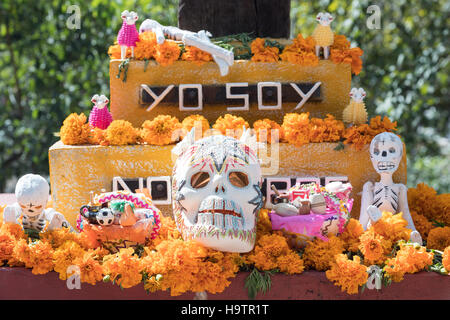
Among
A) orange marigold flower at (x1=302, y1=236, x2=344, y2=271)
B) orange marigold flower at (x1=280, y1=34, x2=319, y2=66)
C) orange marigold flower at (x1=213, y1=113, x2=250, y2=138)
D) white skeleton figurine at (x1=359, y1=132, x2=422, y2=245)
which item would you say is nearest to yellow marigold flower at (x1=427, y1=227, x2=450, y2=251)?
white skeleton figurine at (x1=359, y1=132, x2=422, y2=245)

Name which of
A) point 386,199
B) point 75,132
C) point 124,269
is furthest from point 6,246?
point 386,199

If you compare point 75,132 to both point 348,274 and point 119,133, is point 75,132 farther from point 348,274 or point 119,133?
point 348,274

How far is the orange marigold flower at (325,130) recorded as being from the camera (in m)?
3.99

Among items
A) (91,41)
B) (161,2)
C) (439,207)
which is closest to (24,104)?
(91,41)

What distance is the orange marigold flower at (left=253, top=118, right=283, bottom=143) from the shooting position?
3.95m

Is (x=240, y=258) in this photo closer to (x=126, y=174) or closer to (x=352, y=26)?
(x=126, y=174)

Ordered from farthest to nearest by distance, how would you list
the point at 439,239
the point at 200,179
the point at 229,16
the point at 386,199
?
the point at 229,16 < the point at 386,199 < the point at 439,239 < the point at 200,179

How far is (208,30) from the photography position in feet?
15.4

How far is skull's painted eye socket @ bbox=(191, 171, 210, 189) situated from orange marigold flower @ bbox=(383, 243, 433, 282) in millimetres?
1043

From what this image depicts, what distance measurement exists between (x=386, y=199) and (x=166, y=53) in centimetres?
174

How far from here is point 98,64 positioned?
7.08 metres

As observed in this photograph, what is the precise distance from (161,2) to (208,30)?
10.4 ft

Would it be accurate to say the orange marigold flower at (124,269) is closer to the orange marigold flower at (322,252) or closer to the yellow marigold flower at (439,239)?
the orange marigold flower at (322,252)

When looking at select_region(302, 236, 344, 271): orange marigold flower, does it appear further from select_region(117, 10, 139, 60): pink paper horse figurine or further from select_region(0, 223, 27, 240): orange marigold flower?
select_region(117, 10, 139, 60): pink paper horse figurine
